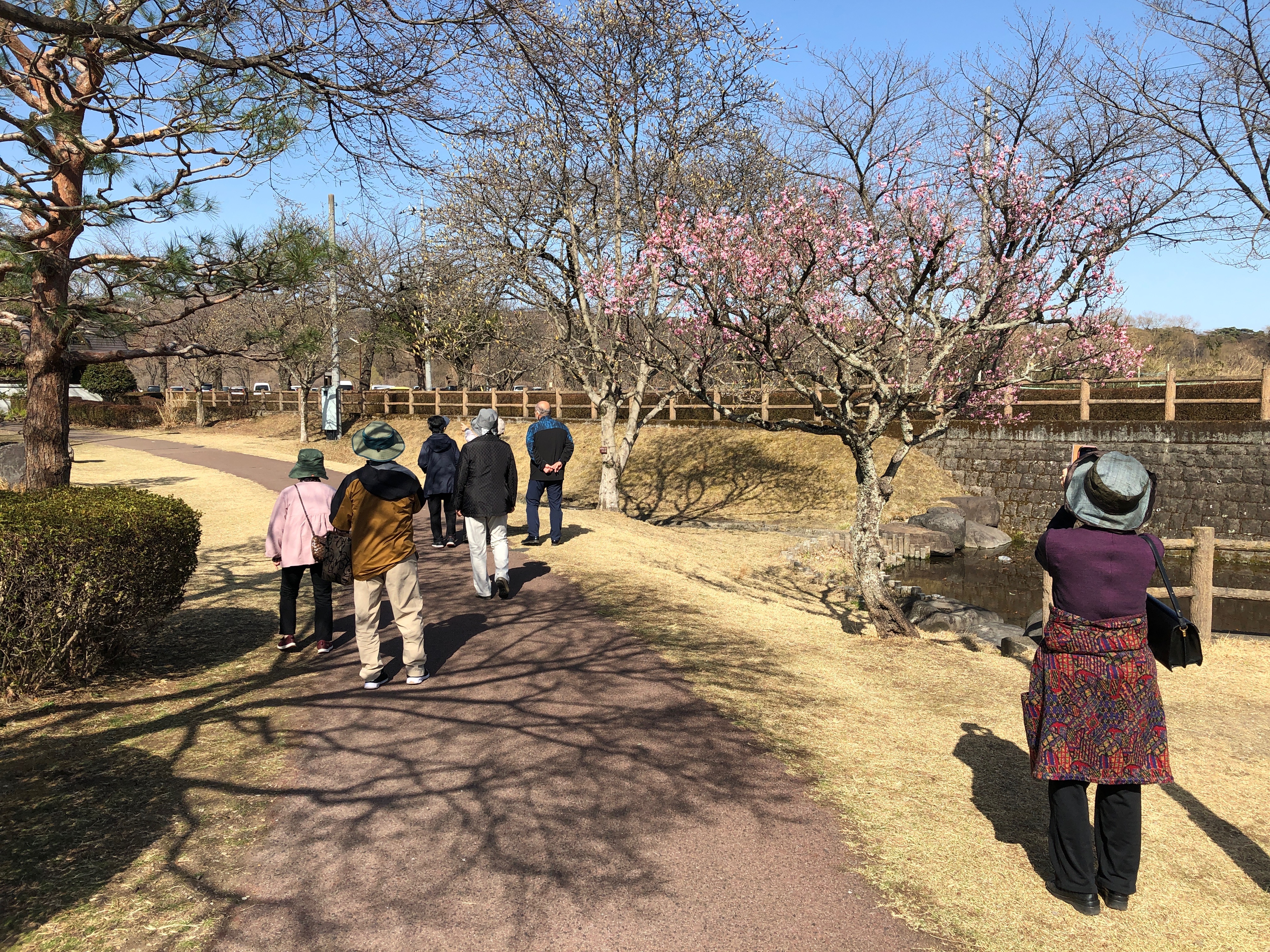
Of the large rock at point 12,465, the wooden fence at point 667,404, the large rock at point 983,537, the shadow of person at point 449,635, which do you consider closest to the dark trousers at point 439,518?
the shadow of person at point 449,635

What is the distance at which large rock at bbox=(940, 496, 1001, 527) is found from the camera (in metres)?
21.2

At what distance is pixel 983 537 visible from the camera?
19.6 meters

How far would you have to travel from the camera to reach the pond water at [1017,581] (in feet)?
44.1

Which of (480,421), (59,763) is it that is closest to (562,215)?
(480,421)

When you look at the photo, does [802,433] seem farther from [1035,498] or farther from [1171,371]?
[1171,371]

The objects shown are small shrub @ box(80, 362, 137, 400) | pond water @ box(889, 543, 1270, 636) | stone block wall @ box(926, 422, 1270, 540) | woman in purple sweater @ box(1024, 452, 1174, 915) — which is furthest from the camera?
small shrub @ box(80, 362, 137, 400)

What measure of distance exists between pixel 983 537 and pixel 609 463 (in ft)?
29.9

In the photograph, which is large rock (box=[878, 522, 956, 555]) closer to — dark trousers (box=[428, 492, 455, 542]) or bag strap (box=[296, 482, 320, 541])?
dark trousers (box=[428, 492, 455, 542])

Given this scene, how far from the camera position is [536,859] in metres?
3.79

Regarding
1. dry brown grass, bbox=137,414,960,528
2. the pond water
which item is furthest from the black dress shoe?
dry brown grass, bbox=137,414,960,528

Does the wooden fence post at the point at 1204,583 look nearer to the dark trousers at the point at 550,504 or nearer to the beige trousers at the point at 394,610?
the dark trousers at the point at 550,504

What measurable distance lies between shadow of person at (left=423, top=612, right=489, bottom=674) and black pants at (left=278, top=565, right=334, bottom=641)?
0.79 m

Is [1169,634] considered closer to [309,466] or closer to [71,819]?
[71,819]

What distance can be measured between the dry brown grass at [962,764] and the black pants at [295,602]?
272 cm
